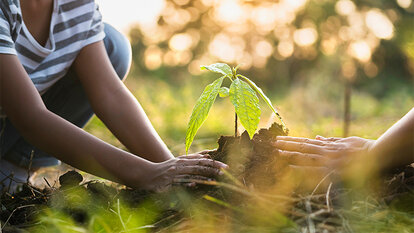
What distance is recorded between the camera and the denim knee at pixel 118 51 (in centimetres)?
204

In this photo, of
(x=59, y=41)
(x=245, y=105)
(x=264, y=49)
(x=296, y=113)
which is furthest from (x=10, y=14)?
(x=264, y=49)

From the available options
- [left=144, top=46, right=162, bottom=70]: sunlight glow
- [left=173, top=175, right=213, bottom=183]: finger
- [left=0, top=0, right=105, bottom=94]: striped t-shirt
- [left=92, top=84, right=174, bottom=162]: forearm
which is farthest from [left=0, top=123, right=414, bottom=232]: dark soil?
[left=144, top=46, right=162, bottom=70]: sunlight glow

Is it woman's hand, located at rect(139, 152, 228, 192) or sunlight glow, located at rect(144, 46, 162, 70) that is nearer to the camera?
woman's hand, located at rect(139, 152, 228, 192)

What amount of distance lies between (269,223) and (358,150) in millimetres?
459

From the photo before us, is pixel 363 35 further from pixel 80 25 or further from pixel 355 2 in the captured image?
pixel 80 25

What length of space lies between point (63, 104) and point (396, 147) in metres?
1.55

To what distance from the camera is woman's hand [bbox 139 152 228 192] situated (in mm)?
1206

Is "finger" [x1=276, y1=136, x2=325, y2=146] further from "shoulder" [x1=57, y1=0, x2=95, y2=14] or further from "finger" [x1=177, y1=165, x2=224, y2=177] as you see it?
"shoulder" [x1=57, y1=0, x2=95, y2=14]

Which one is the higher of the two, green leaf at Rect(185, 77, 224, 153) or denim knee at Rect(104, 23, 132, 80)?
green leaf at Rect(185, 77, 224, 153)

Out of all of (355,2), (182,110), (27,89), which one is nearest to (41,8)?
(27,89)

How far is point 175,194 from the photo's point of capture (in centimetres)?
119

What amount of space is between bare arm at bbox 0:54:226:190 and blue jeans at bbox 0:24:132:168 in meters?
0.62

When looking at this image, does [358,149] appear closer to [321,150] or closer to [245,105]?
[321,150]

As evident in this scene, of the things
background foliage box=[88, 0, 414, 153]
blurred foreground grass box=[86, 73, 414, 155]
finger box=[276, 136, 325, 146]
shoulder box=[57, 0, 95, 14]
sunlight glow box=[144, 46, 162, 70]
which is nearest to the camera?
finger box=[276, 136, 325, 146]
